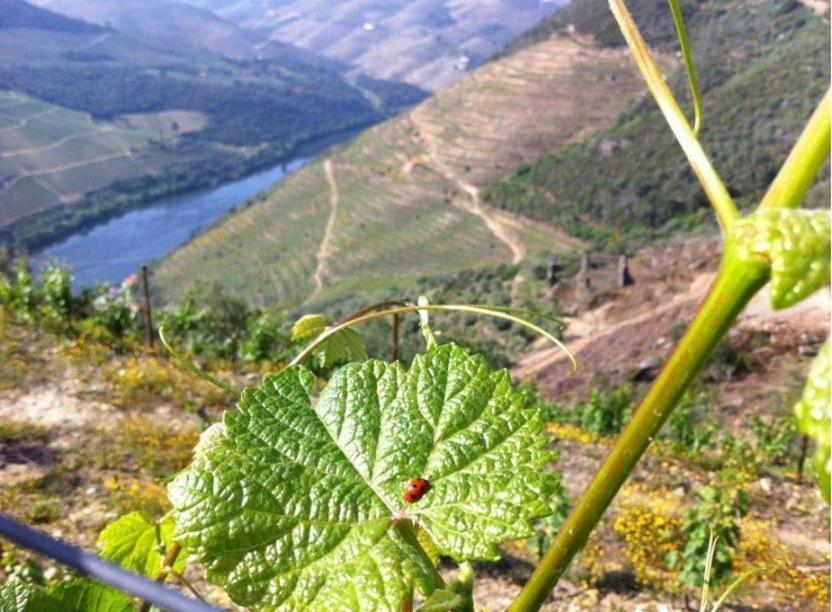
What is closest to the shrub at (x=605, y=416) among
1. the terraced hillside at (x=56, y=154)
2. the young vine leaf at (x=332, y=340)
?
the young vine leaf at (x=332, y=340)

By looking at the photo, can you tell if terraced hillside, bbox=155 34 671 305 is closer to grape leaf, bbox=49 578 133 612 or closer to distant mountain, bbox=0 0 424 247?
distant mountain, bbox=0 0 424 247

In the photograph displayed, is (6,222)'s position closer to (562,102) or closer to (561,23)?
(562,102)

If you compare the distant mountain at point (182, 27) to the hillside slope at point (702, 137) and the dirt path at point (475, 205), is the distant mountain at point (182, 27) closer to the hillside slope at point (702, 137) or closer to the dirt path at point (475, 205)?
the dirt path at point (475, 205)

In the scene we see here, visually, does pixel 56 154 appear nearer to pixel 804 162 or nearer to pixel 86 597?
pixel 86 597

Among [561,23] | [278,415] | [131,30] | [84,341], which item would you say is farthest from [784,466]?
[131,30]

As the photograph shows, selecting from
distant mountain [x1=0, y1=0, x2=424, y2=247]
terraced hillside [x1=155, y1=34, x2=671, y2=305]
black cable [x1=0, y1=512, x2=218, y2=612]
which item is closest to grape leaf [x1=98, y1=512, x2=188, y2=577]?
black cable [x1=0, y1=512, x2=218, y2=612]

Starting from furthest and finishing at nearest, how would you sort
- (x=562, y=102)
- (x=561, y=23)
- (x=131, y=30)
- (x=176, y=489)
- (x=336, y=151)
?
(x=131, y=30) < (x=336, y=151) < (x=561, y=23) < (x=562, y=102) < (x=176, y=489)
